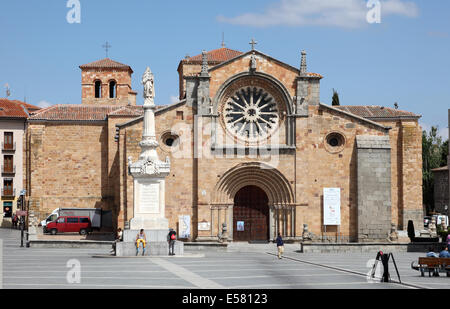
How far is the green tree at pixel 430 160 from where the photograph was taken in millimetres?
71375

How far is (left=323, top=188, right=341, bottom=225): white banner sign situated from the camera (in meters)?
41.8

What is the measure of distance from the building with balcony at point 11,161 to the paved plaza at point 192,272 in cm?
2978

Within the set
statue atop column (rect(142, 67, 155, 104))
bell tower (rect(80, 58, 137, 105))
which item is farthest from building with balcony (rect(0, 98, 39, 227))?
statue atop column (rect(142, 67, 155, 104))

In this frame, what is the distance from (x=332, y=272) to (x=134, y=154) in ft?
66.9

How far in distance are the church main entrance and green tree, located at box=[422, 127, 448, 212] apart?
1285 inches

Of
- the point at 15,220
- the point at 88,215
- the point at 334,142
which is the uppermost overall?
the point at 334,142

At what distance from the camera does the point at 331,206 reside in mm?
41875

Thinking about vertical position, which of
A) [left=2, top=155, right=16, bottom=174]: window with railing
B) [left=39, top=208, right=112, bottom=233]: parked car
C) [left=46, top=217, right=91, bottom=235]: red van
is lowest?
[left=46, top=217, right=91, bottom=235]: red van

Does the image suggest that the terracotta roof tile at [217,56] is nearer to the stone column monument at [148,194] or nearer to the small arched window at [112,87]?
the small arched window at [112,87]

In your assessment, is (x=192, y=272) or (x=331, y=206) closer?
(x=192, y=272)

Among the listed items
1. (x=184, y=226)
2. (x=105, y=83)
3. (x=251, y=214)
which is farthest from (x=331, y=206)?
(x=105, y=83)

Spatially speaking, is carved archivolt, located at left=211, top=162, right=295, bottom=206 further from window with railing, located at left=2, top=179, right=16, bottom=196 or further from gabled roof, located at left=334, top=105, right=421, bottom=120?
window with railing, located at left=2, top=179, right=16, bottom=196

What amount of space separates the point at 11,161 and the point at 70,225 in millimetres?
16435

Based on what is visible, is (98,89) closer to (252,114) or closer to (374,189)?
(252,114)
